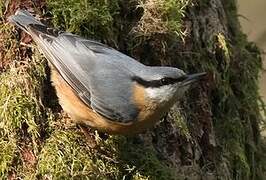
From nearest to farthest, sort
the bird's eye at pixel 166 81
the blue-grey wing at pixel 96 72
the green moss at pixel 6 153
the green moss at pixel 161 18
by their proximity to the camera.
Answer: the green moss at pixel 6 153
the bird's eye at pixel 166 81
the blue-grey wing at pixel 96 72
the green moss at pixel 161 18

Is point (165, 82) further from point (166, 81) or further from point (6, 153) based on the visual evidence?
point (6, 153)

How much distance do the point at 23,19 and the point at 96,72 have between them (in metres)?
0.53

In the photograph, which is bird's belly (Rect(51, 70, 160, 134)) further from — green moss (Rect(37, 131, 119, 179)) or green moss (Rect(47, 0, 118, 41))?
green moss (Rect(47, 0, 118, 41))

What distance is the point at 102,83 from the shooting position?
3.77m

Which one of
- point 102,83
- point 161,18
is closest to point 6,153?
point 102,83

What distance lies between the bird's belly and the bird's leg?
38mm

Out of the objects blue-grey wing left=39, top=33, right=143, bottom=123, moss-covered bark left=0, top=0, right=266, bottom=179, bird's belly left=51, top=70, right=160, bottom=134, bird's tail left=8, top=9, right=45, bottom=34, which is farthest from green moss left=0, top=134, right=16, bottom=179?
bird's tail left=8, top=9, right=45, bottom=34

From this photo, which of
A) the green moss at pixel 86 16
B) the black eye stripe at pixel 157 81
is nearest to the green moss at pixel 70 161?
the black eye stripe at pixel 157 81

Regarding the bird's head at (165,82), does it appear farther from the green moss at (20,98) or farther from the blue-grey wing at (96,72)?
the green moss at (20,98)

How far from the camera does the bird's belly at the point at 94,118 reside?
366 centimetres

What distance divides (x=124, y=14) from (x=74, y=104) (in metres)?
0.61

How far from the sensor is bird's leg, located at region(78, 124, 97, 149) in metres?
3.62

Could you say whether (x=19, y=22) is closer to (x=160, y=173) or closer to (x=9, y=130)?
(x=9, y=130)

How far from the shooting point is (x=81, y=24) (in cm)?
376
